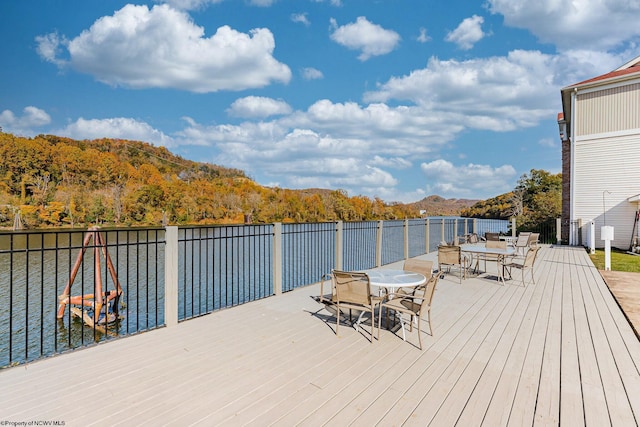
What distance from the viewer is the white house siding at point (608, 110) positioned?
13836 millimetres

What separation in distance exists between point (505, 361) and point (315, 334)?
1.92 m

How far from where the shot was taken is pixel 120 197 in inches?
1628

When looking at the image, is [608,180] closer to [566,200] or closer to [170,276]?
[566,200]

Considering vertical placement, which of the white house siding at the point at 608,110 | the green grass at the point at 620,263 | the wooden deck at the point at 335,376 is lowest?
the green grass at the point at 620,263

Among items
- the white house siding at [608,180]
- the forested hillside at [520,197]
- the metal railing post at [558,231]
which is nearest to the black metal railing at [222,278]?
the metal railing post at [558,231]

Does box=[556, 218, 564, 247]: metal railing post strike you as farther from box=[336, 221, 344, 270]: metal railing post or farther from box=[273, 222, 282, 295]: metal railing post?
box=[273, 222, 282, 295]: metal railing post

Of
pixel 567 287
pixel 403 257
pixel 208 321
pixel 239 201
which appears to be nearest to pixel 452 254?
pixel 567 287

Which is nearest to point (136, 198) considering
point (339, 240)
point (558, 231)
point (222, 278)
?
point (222, 278)

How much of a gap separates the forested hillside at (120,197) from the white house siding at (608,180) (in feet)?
66.4

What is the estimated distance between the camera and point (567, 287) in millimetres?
6605

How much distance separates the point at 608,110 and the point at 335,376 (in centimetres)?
1792

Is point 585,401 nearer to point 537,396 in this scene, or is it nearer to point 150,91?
point 537,396

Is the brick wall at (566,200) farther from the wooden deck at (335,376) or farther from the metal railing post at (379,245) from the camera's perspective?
the wooden deck at (335,376)

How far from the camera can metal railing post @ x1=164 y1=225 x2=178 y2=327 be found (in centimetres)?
409
